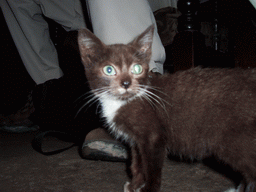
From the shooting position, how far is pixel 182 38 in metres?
1.88

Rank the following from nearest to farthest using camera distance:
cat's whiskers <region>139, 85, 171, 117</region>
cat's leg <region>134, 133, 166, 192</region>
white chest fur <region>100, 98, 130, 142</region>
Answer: cat's leg <region>134, 133, 166, 192</region> → cat's whiskers <region>139, 85, 171, 117</region> → white chest fur <region>100, 98, 130, 142</region>

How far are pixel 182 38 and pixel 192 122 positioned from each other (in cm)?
96

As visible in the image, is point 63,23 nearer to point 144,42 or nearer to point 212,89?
point 144,42

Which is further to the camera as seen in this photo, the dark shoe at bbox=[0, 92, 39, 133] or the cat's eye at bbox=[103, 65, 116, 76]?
the dark shoe at bbox=[0, 92, 39, 133]

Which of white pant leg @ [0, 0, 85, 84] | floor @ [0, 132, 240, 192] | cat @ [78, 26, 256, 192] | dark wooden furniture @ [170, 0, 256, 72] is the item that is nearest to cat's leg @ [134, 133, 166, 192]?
cat @ [78, 26, 256, 192]

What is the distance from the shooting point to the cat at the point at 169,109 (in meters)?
1.06

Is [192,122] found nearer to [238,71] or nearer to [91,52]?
[238,71]

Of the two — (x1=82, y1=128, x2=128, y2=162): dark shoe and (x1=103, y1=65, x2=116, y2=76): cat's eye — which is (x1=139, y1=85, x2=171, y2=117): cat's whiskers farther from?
(x1=82, y1=128, x2=128, y2=162): dark shoe

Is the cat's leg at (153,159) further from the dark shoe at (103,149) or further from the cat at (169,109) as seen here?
the dark shoe at (103,149)

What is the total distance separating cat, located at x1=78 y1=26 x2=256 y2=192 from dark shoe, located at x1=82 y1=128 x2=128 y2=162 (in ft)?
0.51

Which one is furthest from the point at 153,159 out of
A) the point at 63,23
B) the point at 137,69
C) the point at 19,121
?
the point at 19,121

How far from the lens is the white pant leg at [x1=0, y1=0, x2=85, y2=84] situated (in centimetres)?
217

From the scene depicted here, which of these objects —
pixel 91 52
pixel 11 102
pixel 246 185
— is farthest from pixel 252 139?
pixel 11 102

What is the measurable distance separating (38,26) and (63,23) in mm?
360
